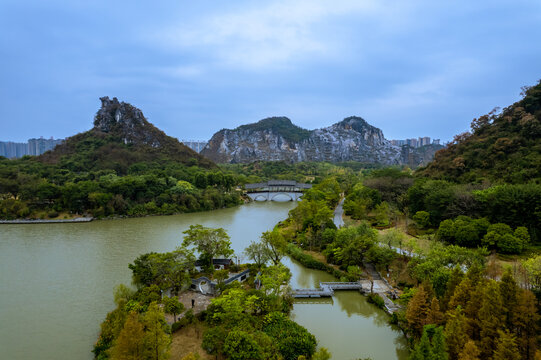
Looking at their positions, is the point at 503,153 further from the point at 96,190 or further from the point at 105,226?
the point at 96,190

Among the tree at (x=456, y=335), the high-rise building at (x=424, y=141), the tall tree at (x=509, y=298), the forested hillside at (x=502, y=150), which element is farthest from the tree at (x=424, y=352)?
the high-rise building at (x=424, y=141)

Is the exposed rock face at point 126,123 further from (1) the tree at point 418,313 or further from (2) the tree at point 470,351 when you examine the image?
(2) the tree at point 470,351

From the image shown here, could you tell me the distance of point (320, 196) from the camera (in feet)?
98.6

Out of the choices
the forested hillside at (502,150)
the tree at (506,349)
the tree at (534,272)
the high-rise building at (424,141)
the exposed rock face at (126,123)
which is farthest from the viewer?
the high-rise building at (424,141)

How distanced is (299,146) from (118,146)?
71612 mm

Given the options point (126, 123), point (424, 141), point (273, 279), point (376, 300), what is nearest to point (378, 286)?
point (376, 300)

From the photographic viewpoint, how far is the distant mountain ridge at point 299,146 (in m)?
107

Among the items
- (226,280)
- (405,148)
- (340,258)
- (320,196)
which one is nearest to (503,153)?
(320,196)

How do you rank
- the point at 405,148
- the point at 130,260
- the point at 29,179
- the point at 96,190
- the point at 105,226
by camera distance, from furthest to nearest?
the point at 405,148 < the point at 29,179 < the point at 96,190 < the point at 105,226 < the point at 130,260

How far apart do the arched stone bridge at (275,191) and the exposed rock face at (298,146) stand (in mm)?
50956

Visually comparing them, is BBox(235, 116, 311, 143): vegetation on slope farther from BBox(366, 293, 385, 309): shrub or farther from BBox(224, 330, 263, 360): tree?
BBox(224, 330, 263, 360): tree

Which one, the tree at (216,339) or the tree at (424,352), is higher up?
the tree at (424,352)

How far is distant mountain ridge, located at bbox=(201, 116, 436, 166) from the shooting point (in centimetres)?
10700

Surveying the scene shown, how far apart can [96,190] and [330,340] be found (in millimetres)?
29047
